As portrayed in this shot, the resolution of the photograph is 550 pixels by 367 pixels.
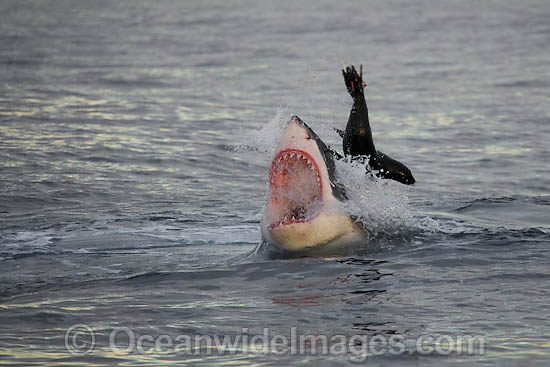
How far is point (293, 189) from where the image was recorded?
22.7 ft

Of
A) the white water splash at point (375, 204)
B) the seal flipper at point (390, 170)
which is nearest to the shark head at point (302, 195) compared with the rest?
the white water splash at point (375, 204)

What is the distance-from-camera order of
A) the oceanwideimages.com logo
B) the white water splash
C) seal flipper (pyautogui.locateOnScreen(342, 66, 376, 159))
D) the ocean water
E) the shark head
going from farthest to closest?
the white water splash, seal flipper (pyautogui.locateOnScreen(342, 66, 376, 159)), the shark head, the ocean water, the oceanwideimages.com logo

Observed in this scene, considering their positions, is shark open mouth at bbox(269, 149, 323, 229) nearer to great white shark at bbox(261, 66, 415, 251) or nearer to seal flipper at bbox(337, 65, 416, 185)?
great white shark at bbox(261, 66, 415, 251)

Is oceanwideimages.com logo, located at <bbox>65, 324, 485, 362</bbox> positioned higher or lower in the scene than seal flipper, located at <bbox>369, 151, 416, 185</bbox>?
lower

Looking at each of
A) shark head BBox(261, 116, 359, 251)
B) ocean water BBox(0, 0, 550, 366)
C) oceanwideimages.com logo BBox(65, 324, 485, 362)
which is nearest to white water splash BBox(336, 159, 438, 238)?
ocean water BBox(0, 0, 550, 366)

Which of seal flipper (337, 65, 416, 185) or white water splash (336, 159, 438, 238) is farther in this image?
white water splash (336, 159, 438, 238)

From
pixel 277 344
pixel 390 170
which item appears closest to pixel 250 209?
pixel 390 170

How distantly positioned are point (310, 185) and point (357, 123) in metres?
0.59

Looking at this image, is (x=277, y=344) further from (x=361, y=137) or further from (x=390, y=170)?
(x=390, y=170)

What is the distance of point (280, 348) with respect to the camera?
5.18 meters

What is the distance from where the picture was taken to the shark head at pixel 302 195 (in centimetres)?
674

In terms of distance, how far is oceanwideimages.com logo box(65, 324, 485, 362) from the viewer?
5.11 meters

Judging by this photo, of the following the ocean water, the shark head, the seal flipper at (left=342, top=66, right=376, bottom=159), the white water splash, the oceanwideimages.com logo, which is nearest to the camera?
the oceanwideimages.com logo

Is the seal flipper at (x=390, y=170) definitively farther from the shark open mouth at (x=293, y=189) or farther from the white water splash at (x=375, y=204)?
the shark open mouth at (x=293, y=189)
